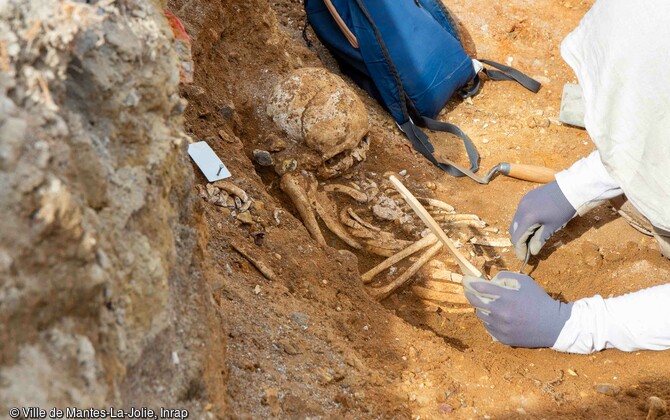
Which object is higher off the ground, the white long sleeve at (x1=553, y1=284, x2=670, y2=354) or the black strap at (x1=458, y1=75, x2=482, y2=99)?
the white long sleeve at (x1=553, y1=284, x2=670, y2=354)

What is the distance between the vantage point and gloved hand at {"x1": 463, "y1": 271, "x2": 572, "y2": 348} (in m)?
2.29

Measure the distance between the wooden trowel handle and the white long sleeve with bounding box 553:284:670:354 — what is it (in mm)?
1230

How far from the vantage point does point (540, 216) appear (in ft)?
9.29

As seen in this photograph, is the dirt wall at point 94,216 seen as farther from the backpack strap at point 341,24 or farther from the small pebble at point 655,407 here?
the backpack strap at point 341,24

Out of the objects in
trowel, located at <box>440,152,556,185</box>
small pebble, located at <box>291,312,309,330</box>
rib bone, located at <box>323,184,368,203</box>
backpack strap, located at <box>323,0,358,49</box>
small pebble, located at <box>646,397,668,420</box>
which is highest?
backpack strap, located at <box>323,0,358,49</box>

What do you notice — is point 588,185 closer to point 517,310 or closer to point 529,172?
point 529,172

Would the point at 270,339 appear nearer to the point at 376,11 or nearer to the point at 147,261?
the point at 147,261

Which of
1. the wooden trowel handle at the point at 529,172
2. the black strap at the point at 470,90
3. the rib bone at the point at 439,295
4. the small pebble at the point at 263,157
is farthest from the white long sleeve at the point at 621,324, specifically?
the black strap at the point at 470,90

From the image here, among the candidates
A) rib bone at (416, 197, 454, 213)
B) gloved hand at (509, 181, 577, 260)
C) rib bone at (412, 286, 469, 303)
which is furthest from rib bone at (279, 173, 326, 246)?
gloved hand at (509, 181, 577, 260)

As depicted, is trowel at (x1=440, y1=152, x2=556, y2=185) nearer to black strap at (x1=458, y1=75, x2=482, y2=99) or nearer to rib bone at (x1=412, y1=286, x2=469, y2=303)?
black strap at (x1=458, y1=75, x2=482, y2=99)

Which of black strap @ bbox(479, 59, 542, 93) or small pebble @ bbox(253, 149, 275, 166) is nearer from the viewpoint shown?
small pebble @ bbox(253, 149, 275, 166)

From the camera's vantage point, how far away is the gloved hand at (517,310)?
2289mm

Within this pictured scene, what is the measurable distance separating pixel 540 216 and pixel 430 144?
1062 millimetres

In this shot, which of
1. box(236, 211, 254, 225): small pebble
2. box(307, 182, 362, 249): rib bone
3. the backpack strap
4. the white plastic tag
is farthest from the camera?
the backpack strap
